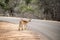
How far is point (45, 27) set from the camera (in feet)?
9.83

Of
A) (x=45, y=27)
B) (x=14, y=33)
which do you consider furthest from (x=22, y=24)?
(x=45, y=27)

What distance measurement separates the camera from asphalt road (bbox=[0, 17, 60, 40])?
2.95 m

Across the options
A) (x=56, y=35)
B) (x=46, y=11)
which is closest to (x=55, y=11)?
(x=46, y=11)

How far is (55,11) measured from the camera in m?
2.96

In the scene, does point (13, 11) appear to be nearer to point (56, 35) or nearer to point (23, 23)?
point (23, 23)

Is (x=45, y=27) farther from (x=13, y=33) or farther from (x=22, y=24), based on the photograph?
(x=13, y=33)

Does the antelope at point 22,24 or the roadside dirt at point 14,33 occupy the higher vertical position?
the antelope at point 22,24

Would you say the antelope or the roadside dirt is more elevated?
the antelope

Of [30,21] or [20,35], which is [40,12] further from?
[20,35]

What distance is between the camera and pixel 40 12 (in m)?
3.02

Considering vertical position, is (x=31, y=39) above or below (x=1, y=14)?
below

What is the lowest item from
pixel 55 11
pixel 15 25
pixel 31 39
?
pixel 31 39

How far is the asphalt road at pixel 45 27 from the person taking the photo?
2.95 m

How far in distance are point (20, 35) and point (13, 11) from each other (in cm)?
36
